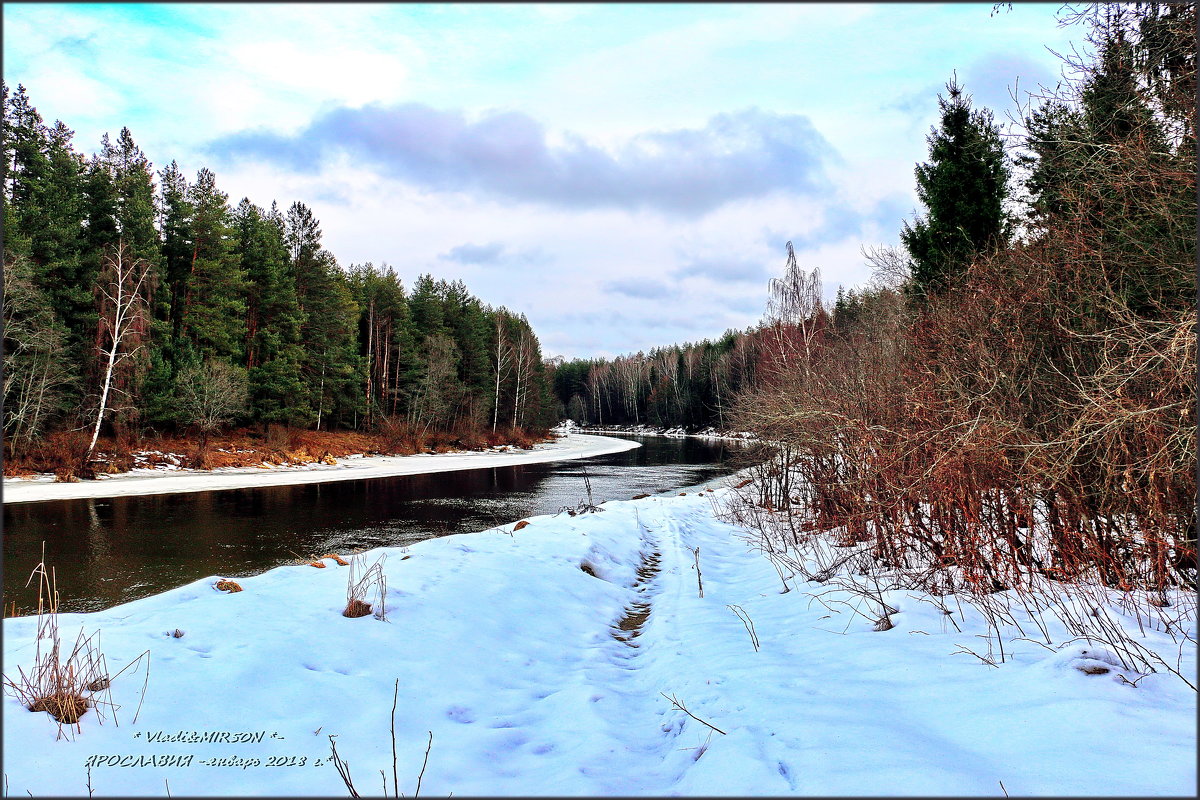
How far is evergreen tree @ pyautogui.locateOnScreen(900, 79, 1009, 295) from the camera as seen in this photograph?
1410cm

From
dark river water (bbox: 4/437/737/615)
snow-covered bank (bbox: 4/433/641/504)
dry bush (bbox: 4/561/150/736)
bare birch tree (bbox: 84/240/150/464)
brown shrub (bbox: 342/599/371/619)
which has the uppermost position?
bare birch tree (bbox: 84/240/150/464)

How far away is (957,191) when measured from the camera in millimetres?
14539

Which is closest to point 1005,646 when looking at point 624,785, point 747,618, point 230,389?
point 747,618

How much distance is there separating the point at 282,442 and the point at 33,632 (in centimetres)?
2963

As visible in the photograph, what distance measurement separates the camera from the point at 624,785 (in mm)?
3227

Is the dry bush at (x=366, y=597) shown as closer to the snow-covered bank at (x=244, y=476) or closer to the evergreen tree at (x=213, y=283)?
the snow-covered bank at (x=244, y=476)

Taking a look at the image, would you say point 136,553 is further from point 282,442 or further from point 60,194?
point 60,194

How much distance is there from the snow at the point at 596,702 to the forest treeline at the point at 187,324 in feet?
76.6

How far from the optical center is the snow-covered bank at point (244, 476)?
18859 millimetres

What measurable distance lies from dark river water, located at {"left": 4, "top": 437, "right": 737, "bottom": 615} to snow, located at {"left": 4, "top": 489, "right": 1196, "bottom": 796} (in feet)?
17.8

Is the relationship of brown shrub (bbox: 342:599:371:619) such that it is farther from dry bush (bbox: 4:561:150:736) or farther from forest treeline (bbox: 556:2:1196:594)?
forest treeline (bbox: 556:2:1196:594)

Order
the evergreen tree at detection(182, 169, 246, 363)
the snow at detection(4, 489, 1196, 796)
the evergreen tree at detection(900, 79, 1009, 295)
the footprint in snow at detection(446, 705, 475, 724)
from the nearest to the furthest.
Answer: the snow at detection(4, 489, 1196, 796), the footprint in snow at detection(446, 705, 475, 724), the evergreen tree at detection(900, 79, 1009, 295), the evergreen tree at detection(182, 169, 246, 363)

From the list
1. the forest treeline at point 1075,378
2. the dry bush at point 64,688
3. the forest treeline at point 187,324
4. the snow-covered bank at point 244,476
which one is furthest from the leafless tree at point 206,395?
the forest treeline at point 1075,378

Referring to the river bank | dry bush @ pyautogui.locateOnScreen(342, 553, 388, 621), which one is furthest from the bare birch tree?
the river bank
